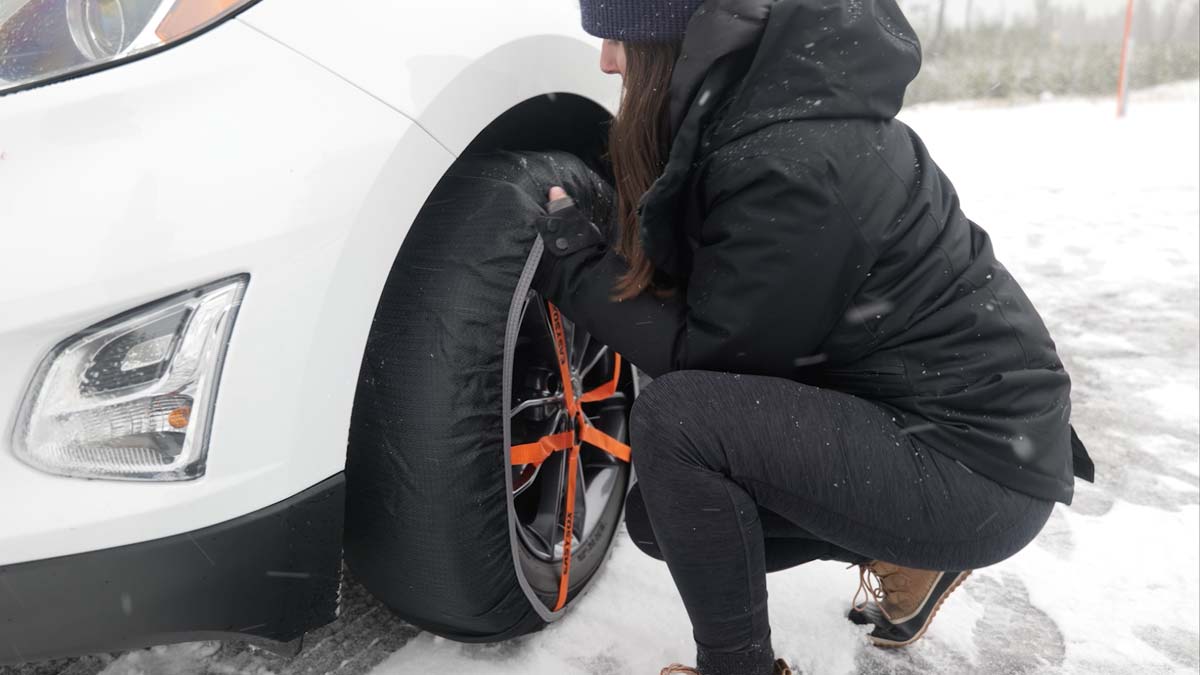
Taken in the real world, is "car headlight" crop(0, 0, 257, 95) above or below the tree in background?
above

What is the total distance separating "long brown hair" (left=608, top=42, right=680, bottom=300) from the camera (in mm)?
1466

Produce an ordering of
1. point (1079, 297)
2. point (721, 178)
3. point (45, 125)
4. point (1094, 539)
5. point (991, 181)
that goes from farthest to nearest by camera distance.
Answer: point (991, 181)
point (1079, 297)
point (1094, 539)
point (721, 178)
point (45, 125)

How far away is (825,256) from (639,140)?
1.22 feet

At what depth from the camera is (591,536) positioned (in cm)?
197

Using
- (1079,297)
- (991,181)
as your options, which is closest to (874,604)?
(1079,297)

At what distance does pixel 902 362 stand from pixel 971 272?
0.19 m

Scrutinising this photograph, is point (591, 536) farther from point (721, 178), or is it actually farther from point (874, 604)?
point (721, 178)

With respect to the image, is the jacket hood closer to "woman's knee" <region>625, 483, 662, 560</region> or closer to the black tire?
the black tire

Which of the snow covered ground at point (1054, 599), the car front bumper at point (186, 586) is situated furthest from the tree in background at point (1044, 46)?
the car front bumper at point (186, 586)

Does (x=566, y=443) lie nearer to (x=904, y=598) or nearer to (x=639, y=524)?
(x=639, y=524)

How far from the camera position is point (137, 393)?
1147mm

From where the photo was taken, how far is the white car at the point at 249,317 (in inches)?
43.6

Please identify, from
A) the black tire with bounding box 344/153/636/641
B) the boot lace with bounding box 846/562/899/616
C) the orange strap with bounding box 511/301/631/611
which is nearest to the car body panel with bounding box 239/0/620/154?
the black tire with bounding box 344/153/636/641

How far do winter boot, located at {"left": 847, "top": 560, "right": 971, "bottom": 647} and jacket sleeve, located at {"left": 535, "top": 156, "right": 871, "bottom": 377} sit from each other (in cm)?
57
